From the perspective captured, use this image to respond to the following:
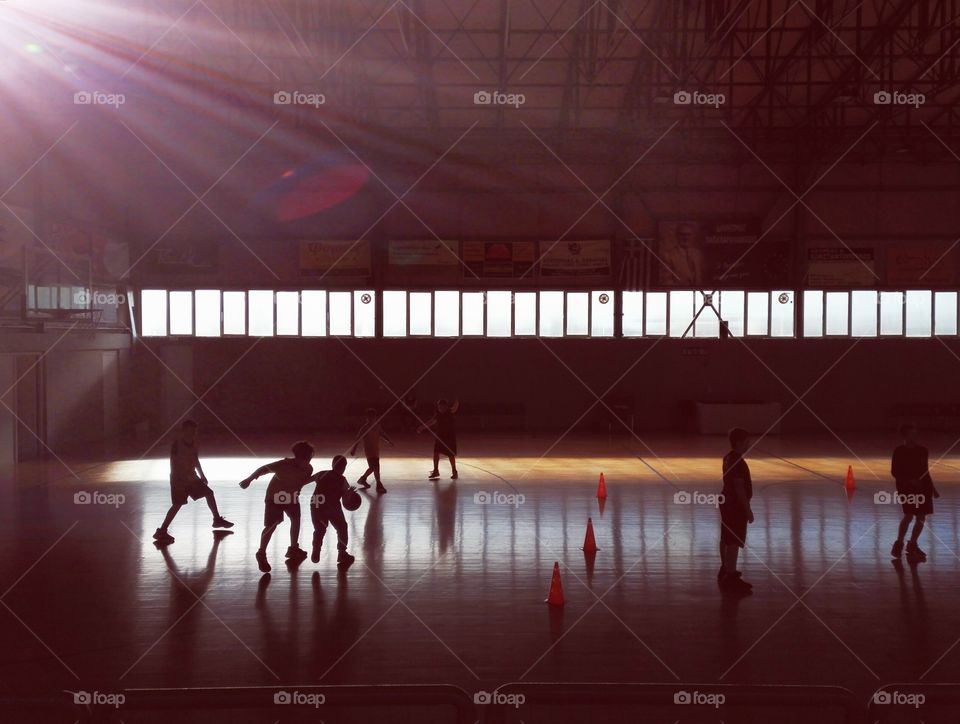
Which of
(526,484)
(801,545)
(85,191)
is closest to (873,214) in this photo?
(526,484)

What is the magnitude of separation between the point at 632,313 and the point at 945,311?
35.6ft

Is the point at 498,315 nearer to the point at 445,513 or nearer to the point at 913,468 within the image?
the point at 445,513

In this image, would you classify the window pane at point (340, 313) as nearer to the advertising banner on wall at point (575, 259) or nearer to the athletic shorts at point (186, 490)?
the advertising banner on wall at point (575, 259)

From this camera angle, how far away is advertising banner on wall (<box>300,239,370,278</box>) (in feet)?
99.9

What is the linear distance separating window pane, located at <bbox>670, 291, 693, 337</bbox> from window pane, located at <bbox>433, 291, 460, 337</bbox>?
756 centimetres

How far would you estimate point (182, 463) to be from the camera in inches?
471

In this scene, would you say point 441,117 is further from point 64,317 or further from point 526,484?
point 526,484

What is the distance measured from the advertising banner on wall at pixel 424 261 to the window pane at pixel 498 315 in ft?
5.18

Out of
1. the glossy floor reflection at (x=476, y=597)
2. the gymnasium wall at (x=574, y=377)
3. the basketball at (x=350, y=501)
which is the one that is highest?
the gymnasium wall at (x=574, y=377)

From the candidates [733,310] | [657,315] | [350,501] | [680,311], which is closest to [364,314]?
[657,315]

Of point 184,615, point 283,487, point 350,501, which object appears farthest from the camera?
point 350,501

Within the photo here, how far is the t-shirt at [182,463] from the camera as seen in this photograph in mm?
11914

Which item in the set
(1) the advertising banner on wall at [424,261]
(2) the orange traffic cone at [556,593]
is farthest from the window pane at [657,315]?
(2) the orange traffic cone at [556,593]

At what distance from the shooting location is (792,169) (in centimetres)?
3017
